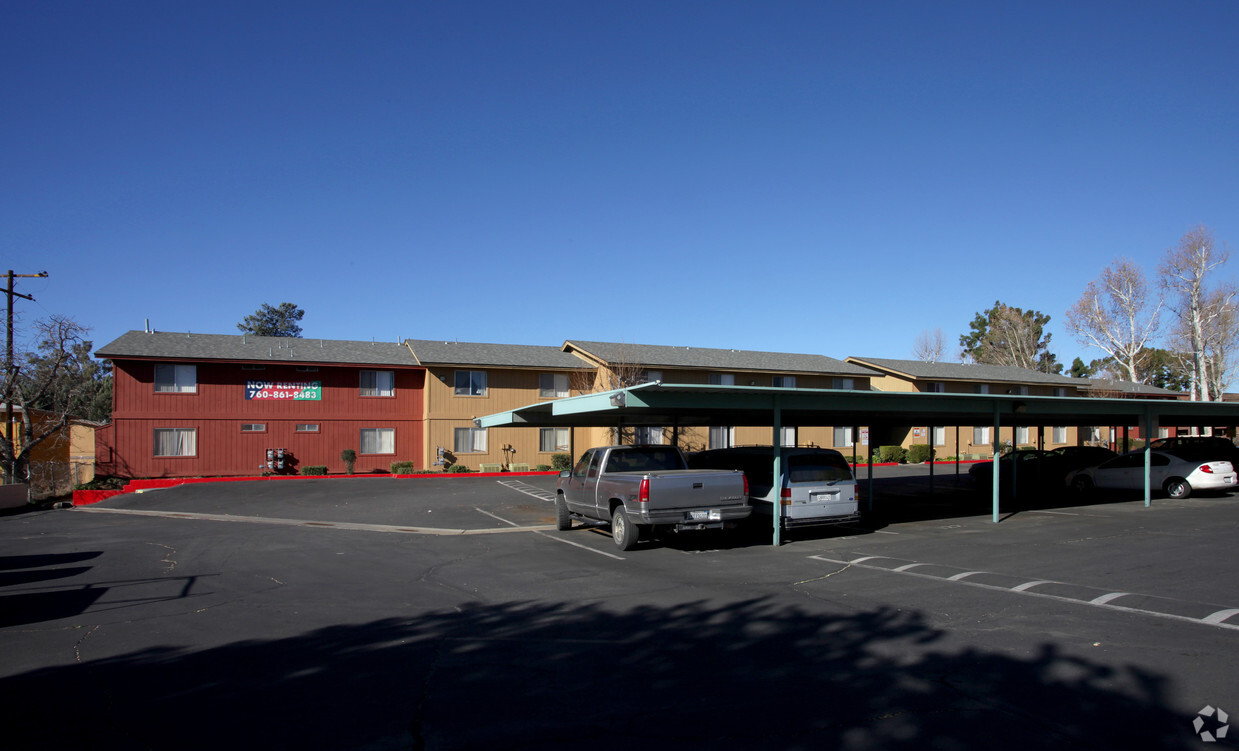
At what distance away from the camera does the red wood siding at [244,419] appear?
105ft

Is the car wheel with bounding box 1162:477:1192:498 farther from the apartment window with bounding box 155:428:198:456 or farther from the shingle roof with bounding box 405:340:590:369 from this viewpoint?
the apartment window with bounding box 155:428:198:456

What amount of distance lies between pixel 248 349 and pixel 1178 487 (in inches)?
1368

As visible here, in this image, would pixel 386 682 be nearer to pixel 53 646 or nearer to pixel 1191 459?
pixel 53 646

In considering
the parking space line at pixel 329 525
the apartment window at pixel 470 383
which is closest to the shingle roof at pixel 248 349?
the apartment window at pixel 470 383

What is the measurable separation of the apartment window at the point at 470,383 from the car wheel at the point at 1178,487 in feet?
86.8

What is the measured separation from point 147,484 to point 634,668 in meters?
30.1

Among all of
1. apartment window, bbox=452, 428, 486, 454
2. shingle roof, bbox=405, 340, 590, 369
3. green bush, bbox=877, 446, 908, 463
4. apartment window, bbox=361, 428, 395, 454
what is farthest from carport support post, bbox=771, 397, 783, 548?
green bush, bbox=877, 446, 908, 463

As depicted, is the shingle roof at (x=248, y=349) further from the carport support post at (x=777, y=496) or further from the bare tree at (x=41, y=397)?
the carport support post at (x=777, y=496)

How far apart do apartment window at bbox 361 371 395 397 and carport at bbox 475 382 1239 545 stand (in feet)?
48.7

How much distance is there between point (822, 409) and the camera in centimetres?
1644

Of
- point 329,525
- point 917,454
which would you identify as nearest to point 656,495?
point 329,525

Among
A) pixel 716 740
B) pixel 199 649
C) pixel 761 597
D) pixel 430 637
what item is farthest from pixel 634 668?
pixel 199 649

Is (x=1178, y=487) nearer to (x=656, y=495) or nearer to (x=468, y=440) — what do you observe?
(x=656, y=495)

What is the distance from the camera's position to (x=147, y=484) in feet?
99.3
